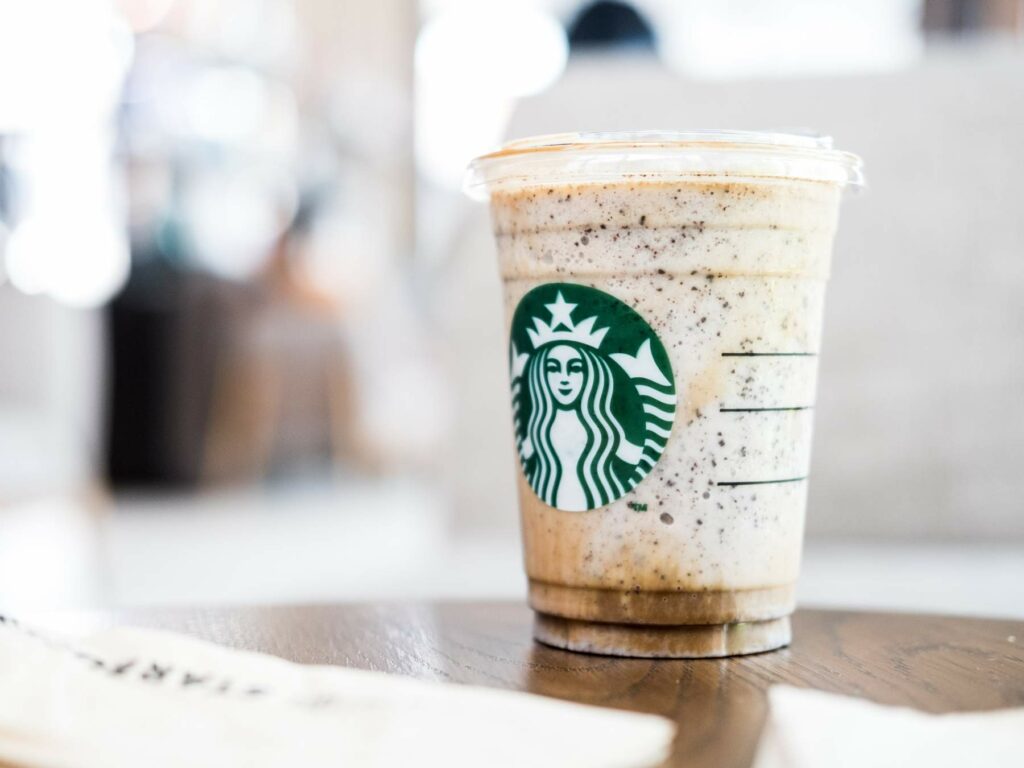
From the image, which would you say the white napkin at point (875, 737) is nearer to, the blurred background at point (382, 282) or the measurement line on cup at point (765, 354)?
the measurement line on cup at point (765, 354)

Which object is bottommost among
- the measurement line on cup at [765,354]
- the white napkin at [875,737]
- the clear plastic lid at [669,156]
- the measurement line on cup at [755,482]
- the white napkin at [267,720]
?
the white napkin at [267,720]

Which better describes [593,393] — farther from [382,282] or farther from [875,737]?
[382,282]

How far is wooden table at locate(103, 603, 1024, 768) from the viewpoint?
1.81ft

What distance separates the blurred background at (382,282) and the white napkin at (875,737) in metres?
0.40

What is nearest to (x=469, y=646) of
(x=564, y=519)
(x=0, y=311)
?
(x=564, y=519)

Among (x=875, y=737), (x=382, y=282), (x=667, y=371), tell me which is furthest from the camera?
(x=382, y=282)

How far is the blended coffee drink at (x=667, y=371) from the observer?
2.15ft

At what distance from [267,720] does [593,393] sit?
10.3 inches

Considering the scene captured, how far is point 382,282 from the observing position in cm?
645

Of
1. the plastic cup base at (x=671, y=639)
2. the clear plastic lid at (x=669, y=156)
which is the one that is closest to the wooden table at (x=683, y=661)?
the plastic cup base at (x=671, y=639)

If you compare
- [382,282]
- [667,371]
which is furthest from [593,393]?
[382,282]

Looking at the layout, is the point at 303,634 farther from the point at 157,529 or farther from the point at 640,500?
the point at 157,529

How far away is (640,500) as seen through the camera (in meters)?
0.66

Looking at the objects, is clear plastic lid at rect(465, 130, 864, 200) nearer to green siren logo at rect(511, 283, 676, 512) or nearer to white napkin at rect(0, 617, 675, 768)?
green siren logo at rect(511, 283, 676, 512)
